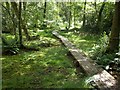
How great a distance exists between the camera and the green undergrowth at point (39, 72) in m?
7.59

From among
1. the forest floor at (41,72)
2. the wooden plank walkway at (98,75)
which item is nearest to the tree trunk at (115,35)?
the forest floor at (41,72)

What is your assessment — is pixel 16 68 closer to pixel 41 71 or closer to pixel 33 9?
pixel 41 71

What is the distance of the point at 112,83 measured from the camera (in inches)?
278

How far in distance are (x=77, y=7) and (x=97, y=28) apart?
12.0 metres

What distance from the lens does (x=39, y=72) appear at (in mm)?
9211

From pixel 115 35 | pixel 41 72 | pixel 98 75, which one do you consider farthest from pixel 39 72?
pixel 115 35

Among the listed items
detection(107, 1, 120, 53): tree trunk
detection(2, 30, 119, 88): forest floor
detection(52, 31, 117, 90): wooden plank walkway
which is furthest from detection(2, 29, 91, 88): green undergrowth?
detection(107, 1, 120, 53): tree trunk

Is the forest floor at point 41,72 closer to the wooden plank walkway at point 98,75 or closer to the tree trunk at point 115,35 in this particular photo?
the wooden plank walkway at point 98,75

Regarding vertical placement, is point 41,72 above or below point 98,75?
below

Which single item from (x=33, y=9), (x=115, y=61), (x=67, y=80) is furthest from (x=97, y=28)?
(x=67, y=80)

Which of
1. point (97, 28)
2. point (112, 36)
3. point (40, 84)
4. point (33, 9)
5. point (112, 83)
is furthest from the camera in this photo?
point (33, 9)

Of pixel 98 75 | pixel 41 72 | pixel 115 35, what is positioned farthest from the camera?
pixel 115 35

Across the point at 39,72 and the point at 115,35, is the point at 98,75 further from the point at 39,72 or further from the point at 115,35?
the point at 115,35

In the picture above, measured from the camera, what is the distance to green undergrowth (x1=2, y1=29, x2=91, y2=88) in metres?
7.59
